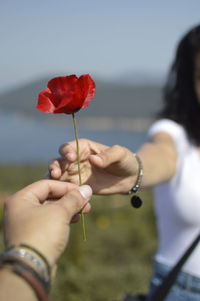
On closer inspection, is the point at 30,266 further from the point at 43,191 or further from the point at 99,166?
the point at 99,166

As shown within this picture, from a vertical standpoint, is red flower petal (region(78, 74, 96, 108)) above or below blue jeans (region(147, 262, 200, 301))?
above

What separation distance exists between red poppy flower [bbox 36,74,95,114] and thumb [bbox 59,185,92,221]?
0.71 ft

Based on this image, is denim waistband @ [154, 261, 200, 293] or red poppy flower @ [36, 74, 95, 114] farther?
denim waistband @ [154, 261, 200, 293]

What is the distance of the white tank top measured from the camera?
2.45 m

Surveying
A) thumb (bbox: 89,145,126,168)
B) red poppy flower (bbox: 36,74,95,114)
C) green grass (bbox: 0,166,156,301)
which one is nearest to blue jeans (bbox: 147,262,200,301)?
thumb (bbox: 89,145,126,168)

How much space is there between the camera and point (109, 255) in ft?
20.5

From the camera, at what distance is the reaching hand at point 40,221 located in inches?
46.4

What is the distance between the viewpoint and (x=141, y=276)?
5090 millimetres

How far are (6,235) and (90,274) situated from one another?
379 cm

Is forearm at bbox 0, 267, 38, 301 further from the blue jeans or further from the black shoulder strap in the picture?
→ the blue jeans

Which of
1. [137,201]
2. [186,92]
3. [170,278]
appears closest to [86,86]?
[137,201]

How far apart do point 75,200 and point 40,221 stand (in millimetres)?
163

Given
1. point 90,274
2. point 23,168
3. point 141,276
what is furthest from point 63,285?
point 23,168

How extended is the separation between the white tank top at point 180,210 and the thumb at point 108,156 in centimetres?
77
